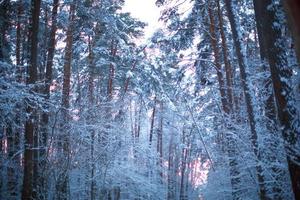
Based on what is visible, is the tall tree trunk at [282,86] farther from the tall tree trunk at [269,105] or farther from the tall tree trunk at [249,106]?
the tall tree trunk at [249,106]

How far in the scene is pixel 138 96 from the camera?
28266 mm

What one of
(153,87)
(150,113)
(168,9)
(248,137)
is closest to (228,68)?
(168,9)

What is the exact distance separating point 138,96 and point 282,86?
20.8 metres

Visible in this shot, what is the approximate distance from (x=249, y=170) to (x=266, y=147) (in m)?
1.60

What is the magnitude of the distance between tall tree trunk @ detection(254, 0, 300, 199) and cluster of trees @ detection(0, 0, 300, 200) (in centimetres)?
2

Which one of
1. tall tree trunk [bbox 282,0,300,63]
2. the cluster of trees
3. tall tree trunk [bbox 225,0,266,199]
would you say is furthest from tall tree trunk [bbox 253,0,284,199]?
tall tree trunk [bbox 282,0,300,63]

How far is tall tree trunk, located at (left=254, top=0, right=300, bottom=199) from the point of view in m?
7.52

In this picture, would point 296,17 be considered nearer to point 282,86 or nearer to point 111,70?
point 282,86

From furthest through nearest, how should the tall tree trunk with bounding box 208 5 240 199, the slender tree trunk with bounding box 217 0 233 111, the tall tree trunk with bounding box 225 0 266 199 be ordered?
1. the slender tree trunk with bounding box 217 0 233 111
2. the tall tree trunk with bounding box 208 5 240 199
3. the tall tree trunk with bounding box 225 0 266 199

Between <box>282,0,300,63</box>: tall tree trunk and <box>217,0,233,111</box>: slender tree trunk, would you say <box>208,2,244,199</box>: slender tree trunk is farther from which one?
<box>282,0,300,63</box>: tall tree trunk

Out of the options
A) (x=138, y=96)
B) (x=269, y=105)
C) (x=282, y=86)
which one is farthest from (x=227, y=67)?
(x=138, y=96)

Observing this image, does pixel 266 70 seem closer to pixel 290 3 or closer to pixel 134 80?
pixel 290 3

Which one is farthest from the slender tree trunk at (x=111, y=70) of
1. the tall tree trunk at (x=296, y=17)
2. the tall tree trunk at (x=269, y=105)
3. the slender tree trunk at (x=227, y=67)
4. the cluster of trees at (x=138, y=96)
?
the tall tree trunk at (x=296, y=17)

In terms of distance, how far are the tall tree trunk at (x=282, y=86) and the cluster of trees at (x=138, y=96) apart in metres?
0.02
